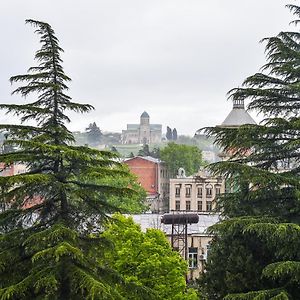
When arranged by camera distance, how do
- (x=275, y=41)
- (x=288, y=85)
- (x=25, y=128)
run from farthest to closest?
1. (x=275, y=41)
2. (x=288, y=85)
3. (x=25, y=128)

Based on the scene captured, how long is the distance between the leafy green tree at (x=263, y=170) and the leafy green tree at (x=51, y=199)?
3514 millimetres

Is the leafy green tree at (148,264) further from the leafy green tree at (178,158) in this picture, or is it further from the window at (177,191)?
the leafy green tree at (178,158)

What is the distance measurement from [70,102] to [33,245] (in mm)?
3680

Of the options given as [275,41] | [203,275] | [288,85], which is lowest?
[203,275]

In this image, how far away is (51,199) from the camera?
13.2m

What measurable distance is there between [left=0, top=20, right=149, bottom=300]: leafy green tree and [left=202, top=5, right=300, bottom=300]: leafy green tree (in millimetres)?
3514

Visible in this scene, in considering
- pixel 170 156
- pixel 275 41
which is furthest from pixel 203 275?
pixel 170 156

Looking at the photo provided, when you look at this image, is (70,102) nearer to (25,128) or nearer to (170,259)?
(25,128)

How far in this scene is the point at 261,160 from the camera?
1639cm

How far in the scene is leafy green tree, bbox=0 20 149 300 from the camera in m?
12.0

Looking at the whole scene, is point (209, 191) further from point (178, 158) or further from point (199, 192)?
point (178, 158)

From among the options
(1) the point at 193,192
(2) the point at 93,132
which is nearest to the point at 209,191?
(1) the point at 193,192

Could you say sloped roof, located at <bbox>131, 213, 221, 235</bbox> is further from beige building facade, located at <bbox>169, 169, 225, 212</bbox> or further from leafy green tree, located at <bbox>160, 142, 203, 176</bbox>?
leafy green tree, located at <bbox>160, 142, 203, 176</bbox>

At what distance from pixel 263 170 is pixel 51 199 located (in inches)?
222
